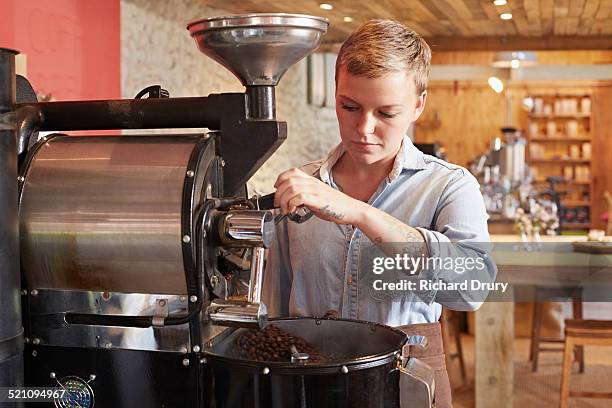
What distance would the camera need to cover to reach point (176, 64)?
580 centimetres

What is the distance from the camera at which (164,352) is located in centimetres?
117

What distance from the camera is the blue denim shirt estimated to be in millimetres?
1423

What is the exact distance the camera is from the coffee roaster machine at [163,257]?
1117 millimetres

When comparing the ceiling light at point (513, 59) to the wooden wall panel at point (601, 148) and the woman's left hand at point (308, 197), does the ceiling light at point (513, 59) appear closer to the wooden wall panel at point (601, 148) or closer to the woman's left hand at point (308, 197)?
the wooden wall panel at point (601, 148)

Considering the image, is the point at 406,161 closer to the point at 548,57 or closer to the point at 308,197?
the point at 308,197

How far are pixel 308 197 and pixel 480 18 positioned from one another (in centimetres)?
645

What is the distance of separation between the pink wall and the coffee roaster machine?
107 inches

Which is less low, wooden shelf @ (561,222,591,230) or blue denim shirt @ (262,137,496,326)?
blue denim shirt @ (262,137,496,326)

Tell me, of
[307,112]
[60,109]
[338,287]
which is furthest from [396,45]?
[307,112]

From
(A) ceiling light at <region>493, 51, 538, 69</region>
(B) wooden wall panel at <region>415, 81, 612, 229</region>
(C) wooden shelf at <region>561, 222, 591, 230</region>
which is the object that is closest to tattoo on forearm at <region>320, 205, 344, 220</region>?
(A) ceiling light at <region>493, 51, 538, 69</region>

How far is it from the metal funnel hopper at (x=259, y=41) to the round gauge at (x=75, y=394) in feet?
1.64

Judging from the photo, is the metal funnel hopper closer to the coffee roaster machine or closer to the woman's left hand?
the coffee roaster machine

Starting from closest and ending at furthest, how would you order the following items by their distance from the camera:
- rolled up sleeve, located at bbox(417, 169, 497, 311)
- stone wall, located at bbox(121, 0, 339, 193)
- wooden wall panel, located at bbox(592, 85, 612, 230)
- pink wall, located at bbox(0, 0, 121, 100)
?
rolled up sleeve, located at bbox(417, 169, 497, 311) < pink wall, located at bbox(0, 0, 121, 100) < stone wall, located at bbox(121, 0, 339, 193) < wooden wall panel, located at bbox(592, 85, 612, 230)

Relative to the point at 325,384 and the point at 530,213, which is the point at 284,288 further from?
the point at 530,213
